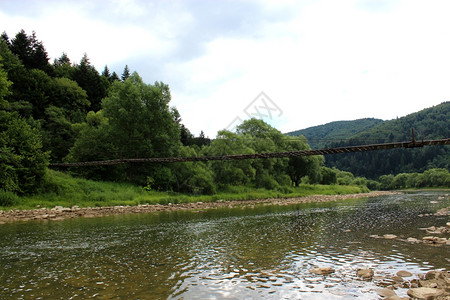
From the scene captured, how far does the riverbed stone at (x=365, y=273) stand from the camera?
668cm

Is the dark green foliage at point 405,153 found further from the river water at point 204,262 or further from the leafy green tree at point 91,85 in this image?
the river water at point 204,262

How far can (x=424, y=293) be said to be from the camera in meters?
5.35

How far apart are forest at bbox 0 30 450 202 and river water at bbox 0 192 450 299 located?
14270 mm

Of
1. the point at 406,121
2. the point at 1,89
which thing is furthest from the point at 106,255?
the point at 406,121

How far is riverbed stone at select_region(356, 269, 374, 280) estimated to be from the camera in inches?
263

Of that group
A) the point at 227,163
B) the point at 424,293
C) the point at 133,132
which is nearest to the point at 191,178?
the point at 227,163

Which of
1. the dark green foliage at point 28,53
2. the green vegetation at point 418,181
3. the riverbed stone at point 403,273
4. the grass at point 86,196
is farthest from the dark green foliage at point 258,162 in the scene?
the green vegetation at point 418,181

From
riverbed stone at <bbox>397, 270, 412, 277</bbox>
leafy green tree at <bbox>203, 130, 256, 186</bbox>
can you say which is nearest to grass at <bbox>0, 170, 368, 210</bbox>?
leafy green tree at <bbox>203, 130, 256, 186</bbox>

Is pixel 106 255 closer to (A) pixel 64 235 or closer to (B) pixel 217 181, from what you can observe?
(A) pixel 64 235

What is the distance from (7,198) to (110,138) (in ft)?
51.1

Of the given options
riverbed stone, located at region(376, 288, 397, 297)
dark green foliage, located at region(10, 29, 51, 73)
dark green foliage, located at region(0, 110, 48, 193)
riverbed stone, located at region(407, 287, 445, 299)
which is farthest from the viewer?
dark green foliage, located at region(10, 29, 51, 73)

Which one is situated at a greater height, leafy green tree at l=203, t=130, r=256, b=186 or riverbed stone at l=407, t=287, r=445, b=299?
leafy green tree at l=203, t=130, r=256, b=186

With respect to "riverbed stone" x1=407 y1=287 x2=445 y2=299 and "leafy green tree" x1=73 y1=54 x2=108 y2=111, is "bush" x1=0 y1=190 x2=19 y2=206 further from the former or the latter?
"leafy green tree" x1=73 y1=54 x2=108 y2=111

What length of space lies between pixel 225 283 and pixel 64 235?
9.59m
